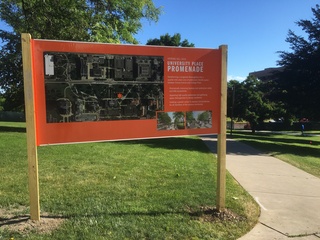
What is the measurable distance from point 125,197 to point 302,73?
16193 millimetres

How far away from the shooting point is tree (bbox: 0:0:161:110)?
11703 mm

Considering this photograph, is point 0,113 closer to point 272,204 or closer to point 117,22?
point 117,22

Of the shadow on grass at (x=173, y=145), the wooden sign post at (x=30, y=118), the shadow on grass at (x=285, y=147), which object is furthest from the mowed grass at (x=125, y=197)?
the shadow on grass at (x=285, y=147)

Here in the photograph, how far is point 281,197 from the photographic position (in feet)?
19.5

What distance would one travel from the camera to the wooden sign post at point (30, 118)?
4043 millimetres

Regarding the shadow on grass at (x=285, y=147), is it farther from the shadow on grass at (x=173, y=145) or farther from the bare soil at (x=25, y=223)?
the bare soil at (x=25, y=223)

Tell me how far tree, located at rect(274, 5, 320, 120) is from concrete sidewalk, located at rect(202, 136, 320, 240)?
10.1 metres

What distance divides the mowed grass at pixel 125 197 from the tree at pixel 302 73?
12.3m

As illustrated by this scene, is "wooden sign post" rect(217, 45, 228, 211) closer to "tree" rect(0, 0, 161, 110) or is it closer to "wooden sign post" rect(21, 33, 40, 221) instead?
"wooden sign post" rect(21, 33, 40, 221)

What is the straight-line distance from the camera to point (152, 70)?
4.75 metres

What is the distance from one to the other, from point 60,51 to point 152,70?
1263mm

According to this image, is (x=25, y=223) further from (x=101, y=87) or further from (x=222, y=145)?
(x=222, y=145)

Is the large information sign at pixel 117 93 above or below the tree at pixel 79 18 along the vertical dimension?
below

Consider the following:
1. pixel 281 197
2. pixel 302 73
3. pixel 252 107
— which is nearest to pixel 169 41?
pixel 252 107
